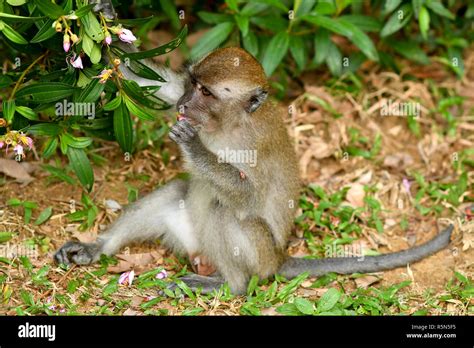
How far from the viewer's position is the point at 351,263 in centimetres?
684

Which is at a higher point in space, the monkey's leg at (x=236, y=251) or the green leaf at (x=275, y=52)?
the green leaf at (x=275, y=52)

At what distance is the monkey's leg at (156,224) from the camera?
682 centimetres

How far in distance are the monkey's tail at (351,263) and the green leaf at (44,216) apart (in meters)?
2.22

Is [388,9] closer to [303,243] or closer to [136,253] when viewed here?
[303,243]

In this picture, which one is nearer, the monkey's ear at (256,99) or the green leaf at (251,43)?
the monkey's ear at (256,99)

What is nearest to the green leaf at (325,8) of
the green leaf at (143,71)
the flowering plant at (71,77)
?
the flowering plant at (71,77)

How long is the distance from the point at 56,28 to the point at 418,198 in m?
4.37

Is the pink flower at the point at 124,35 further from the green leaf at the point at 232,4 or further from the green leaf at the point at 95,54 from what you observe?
the green leaf at the point at 232,4

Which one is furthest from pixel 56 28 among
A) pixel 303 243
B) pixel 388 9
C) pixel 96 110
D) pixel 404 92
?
pixel 404 92

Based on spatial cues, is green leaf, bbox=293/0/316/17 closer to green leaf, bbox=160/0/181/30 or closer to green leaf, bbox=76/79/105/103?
green leaf, bbox=160/0/181/30

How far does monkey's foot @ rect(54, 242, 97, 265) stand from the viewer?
6574 mm

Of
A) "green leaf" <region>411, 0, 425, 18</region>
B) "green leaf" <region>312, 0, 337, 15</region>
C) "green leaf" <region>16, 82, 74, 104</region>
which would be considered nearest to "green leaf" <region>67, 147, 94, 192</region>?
"green leaf" <region>16, 82, 74, 104</region>

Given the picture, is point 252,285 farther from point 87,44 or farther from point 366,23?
point 366,23

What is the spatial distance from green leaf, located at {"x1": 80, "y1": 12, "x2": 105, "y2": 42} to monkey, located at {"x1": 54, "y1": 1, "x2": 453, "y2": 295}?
3.20 feet
